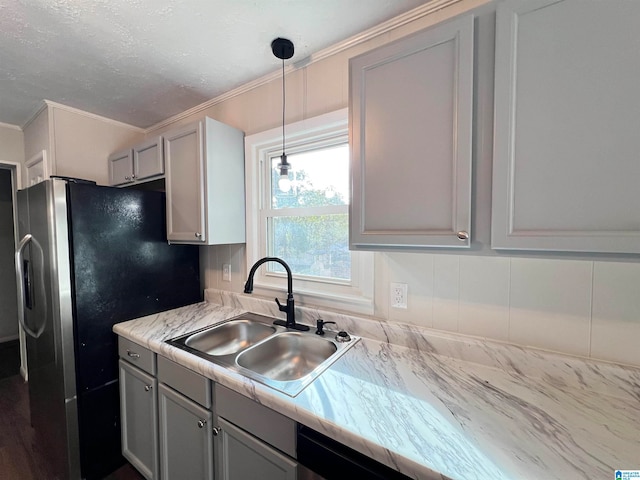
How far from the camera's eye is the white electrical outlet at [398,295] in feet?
4.20

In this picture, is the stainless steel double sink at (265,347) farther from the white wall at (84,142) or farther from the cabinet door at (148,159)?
the white wall at (84,142)

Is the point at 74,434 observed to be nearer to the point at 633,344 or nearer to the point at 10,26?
the point at 10,26

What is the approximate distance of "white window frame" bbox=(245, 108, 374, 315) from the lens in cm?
141

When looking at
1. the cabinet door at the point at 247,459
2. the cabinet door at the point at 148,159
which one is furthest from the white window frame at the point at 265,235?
the cabinet door at the point at 247,459

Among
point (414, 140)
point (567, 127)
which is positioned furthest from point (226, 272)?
point (567, 127)

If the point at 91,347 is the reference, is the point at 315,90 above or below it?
above

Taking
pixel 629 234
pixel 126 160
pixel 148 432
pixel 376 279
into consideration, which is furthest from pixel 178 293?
pixel 629 234

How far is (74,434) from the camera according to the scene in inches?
56.8

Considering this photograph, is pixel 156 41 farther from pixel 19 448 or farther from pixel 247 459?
pixel 19 448

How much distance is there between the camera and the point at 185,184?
66.7 inches

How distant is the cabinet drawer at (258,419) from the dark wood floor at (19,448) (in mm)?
1069

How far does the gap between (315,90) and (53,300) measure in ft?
5.88

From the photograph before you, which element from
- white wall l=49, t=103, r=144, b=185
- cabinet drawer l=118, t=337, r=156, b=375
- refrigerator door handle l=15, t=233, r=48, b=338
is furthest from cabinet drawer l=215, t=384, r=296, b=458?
white wall l=49, t=103, r=144, b=185

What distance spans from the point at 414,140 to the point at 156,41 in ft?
4.58
